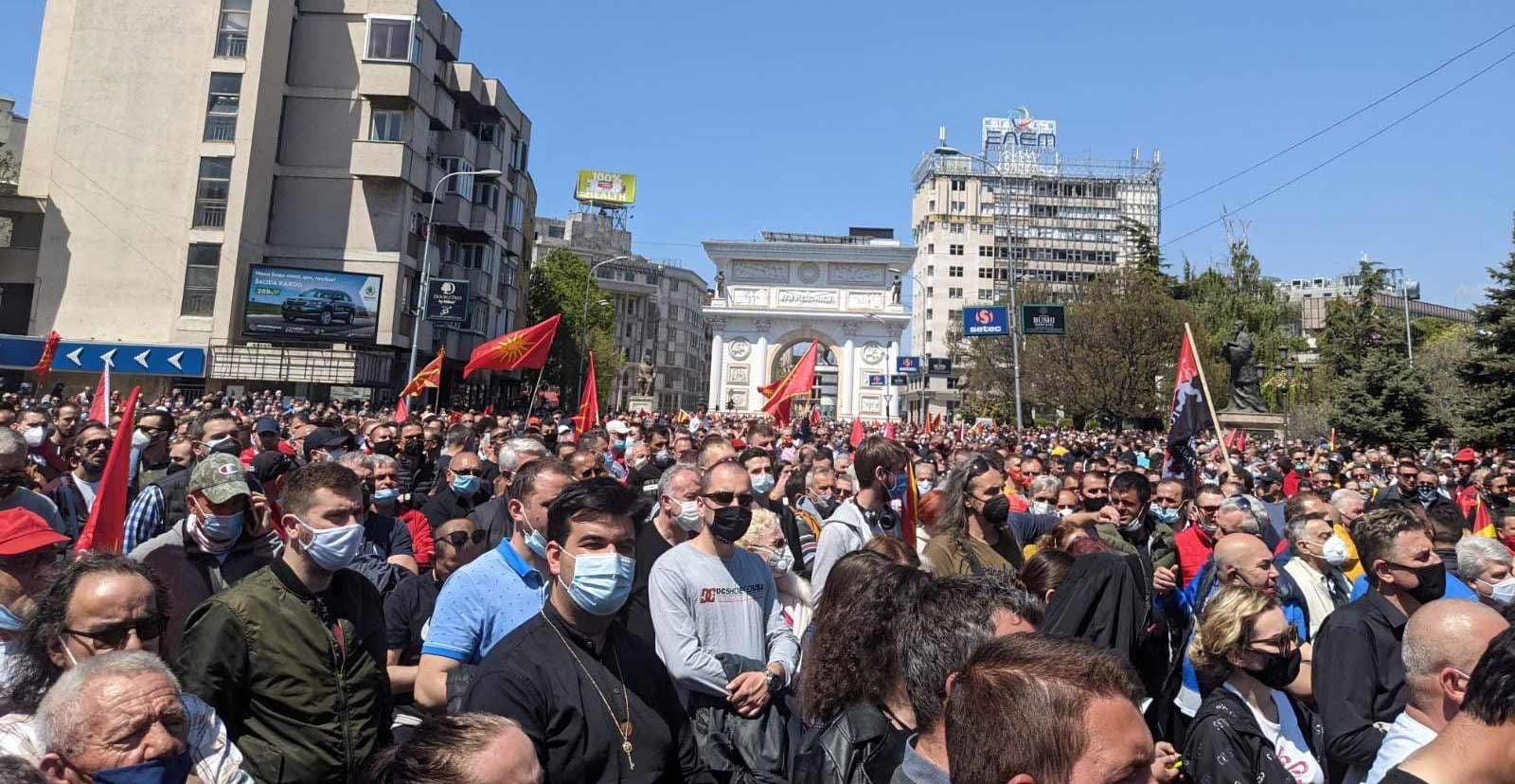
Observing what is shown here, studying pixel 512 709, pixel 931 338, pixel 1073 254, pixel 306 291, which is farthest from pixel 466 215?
pixel 1073 254

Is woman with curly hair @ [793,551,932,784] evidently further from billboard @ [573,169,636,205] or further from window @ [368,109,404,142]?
billboard @ [573,169,636,205]

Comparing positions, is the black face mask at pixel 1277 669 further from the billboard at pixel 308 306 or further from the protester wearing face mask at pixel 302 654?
the billboard at pixel 308 306

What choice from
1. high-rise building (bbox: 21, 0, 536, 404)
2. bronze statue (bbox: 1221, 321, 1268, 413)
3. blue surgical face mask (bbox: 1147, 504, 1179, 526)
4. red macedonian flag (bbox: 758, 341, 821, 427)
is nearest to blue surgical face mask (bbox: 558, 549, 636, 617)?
blue surgical face mask (bbox: 1147, 504, 1179, 526)

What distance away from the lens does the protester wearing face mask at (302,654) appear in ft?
10.2

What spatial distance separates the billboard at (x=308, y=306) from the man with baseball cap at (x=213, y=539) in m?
32.3

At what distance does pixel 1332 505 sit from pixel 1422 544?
3616mm

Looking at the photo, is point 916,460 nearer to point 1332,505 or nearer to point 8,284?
point 1332,505

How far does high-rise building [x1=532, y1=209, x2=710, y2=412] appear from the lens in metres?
111

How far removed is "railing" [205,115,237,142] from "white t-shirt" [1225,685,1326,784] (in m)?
36.9

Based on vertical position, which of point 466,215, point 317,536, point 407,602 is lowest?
point 407,602

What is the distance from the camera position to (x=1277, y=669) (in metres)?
3.70

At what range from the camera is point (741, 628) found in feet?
13.4

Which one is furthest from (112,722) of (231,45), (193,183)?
(231,45)

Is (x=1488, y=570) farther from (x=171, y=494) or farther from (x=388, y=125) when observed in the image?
(x=388, y=125)
